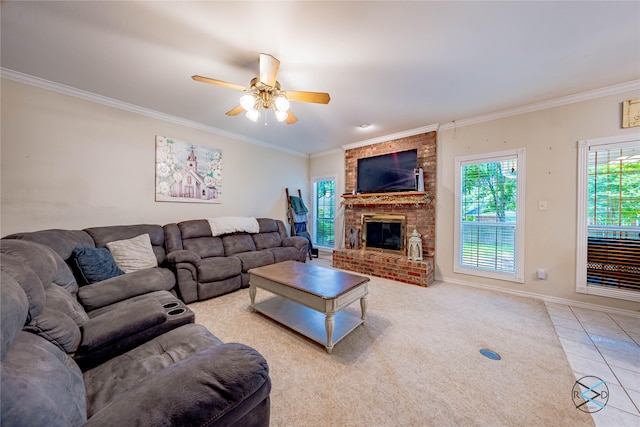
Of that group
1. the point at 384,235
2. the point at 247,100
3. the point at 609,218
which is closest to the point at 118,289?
the point at 247,100

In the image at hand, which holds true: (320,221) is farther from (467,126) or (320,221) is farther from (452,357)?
(452,357)

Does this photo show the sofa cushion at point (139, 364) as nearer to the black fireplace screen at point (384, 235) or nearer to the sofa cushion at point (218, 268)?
the sofa cushion at point (218, 268)

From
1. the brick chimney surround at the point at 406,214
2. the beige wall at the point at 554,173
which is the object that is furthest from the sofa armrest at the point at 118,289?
the beige wall at the point at 554,173

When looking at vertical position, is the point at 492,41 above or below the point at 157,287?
above

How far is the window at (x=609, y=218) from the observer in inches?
101

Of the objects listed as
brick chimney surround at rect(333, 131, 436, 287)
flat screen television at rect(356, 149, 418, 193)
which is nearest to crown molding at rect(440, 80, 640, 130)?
brick chimney surround at rect(333, 131, 436, 287)

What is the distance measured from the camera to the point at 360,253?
4.31 meters

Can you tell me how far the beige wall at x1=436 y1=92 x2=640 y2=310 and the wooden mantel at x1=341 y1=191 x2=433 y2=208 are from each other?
109cm

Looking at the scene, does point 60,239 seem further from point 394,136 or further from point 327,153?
point 394,136

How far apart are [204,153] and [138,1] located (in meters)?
2.47

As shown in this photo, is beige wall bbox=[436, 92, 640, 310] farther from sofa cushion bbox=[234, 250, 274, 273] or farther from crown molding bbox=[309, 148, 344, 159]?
sofa cushion bbox=[234, 250, 274, 273]

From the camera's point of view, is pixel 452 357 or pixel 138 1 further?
pixel 452 357

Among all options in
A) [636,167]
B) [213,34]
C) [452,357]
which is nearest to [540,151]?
[636,167]

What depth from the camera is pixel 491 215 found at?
3.44 metres
